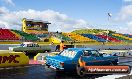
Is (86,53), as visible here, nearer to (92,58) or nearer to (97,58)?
(92,58)

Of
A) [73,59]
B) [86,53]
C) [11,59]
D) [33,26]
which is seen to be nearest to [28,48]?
[11,59]

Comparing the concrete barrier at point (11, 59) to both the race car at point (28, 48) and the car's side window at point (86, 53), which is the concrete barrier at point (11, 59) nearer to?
the car's side window at point (86, 53)

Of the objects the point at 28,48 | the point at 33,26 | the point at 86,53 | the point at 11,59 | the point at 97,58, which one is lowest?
the point at 11,59

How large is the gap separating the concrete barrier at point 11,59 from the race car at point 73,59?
3.49 m

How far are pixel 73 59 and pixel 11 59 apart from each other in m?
5.23

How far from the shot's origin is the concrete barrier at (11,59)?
55.1 ft

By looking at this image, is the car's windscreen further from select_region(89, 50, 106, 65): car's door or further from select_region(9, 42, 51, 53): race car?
select_region(9, 42, 51, 53): race car

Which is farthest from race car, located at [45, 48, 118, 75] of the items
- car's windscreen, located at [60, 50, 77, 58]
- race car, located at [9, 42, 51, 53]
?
race car, located at [9, 42, 51, 53]

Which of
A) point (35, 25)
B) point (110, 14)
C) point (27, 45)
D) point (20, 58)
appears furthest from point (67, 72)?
point (35, 25)

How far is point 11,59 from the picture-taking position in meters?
17.4

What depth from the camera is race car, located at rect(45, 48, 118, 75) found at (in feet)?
45.5

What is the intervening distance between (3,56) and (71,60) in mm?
5162

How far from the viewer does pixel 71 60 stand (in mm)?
14062

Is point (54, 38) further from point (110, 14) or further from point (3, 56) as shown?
point (3, 56)
